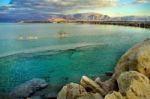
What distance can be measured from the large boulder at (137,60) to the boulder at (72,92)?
0.62 m

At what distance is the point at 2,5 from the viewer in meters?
5.84

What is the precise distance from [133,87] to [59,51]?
1805 mm

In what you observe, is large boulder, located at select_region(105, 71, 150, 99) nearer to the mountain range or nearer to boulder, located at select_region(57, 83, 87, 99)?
boulder, located at select_region(57, 83, 87, 99)

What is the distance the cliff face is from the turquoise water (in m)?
0.32

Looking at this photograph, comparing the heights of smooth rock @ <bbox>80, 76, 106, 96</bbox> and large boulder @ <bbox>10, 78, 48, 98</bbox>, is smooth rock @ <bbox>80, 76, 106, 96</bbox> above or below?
above

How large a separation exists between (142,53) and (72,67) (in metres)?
1.23

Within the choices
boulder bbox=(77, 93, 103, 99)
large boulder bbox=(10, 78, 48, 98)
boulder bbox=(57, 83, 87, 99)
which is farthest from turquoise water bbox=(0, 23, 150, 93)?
boulder bbox=(77, 93, 103, 99)

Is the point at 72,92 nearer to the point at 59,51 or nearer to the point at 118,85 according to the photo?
the point at 118,85

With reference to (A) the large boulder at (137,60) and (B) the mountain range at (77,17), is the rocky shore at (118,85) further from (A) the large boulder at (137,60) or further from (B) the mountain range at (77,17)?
A: (B) the mountain range at (77,17)

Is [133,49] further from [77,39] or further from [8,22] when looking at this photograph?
[8,22]

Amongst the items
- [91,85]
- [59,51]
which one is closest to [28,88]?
Answer: [59,51]

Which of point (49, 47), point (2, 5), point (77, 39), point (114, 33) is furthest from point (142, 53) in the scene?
point (2, 5)

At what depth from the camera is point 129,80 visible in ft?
15.0

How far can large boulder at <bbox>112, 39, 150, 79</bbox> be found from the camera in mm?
4992
